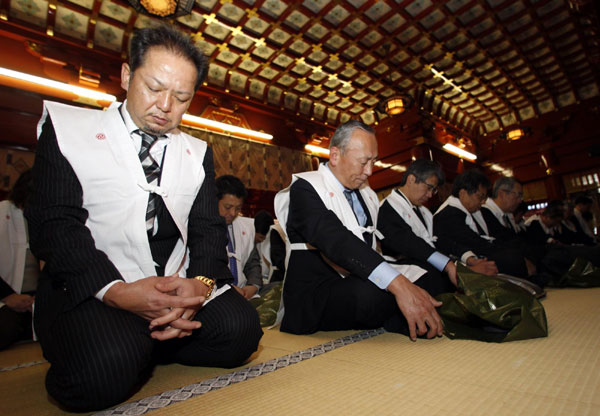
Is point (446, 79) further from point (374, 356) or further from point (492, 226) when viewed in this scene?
point (374, 356)

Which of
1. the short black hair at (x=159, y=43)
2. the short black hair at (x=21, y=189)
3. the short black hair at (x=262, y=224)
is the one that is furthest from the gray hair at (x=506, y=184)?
the short black hair at (x=21, y=189)

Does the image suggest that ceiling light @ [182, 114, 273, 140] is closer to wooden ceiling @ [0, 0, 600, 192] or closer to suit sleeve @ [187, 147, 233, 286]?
wooden ceiling @ [0, 0, 600, 192]

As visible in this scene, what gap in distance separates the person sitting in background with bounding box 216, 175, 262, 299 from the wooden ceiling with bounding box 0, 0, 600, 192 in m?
4.51

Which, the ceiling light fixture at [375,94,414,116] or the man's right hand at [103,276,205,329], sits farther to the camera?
the ceiling light fixture at [375,94,414,116]

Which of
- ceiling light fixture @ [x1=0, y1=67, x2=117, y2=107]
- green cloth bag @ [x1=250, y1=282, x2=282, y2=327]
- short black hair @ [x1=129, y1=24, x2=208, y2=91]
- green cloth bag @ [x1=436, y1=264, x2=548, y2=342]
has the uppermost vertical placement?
ceiling light fixture @ [x1=0, y1=67, x2=117, y2=107]

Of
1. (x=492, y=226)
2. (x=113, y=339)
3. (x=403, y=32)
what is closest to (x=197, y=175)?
(x=113, y=339)

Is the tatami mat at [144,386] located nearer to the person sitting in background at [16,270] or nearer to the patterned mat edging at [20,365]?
the patterned mat edging at [20,365]

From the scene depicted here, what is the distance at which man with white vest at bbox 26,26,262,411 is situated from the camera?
3.39 feet

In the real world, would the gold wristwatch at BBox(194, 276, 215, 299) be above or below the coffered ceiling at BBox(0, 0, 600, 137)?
below

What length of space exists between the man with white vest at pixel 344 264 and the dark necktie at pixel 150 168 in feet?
2.67

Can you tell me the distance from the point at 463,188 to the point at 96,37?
7.08 meters

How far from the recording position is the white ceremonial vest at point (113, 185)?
1.23m

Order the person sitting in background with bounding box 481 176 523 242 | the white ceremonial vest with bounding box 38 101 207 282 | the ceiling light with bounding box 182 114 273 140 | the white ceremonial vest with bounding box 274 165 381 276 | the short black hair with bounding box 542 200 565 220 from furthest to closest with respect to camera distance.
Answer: the ceiling light with bounding box 182 114 273 140 → the short black hair with bounding box 542 200 565 220 → the person sitting in background with bounding box 481 176 523 242 → the white ceremonial vest with bounding box 274 165 381 276 → the white ceremonial vest with bounding box 38 101 207 282

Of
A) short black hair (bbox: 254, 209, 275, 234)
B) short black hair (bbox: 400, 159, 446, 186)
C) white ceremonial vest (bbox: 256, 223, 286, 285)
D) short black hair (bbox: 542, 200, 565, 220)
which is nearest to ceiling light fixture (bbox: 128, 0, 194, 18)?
short black hair (bbox: 254, 209, 275, 234)
